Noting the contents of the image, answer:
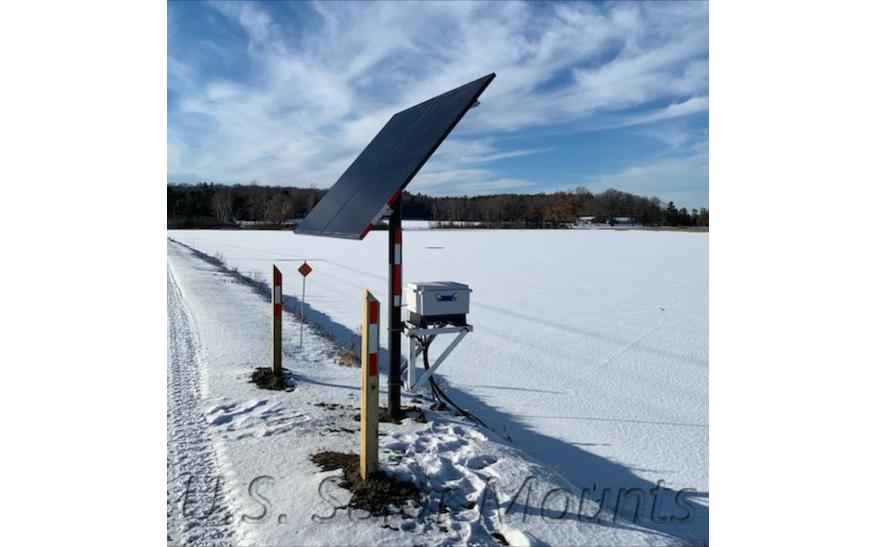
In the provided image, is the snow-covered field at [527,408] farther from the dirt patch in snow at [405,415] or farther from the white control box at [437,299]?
the white control box at [437,299]

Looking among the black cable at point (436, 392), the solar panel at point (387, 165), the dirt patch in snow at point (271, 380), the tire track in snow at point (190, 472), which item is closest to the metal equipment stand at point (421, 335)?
the black cable at point (436, 392)

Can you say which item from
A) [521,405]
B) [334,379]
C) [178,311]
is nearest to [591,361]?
[521,405]

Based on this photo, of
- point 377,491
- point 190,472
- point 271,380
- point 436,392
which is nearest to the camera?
point 377,491

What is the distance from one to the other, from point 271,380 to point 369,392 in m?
2.72

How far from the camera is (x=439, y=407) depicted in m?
5.48

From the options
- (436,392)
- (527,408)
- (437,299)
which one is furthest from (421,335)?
(527,408)

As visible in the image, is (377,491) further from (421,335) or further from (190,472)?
(421,335)

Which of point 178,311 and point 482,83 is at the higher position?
point 482,83

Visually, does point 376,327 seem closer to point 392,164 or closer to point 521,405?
point 392,164

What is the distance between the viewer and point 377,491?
11.5 ft

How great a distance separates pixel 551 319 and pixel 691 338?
275 cm

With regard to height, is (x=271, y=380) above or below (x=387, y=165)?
below

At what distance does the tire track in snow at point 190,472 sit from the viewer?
3.23 meters

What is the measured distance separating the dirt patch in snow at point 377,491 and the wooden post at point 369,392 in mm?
68
